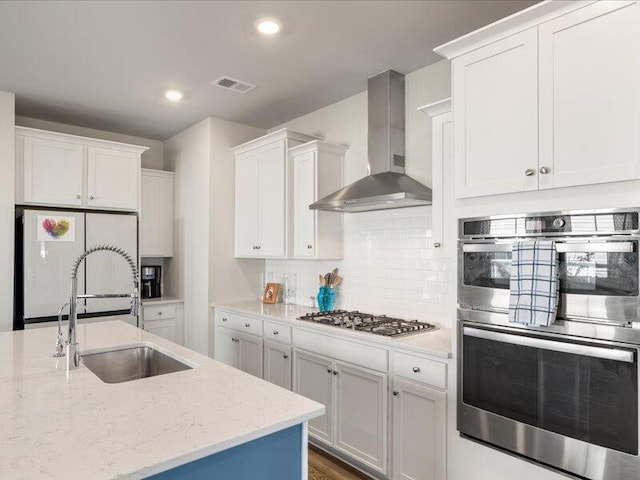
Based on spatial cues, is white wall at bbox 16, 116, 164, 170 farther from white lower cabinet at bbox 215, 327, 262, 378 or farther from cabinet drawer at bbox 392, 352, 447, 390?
cabinet drawer at bbox 392, 352, 447, 390

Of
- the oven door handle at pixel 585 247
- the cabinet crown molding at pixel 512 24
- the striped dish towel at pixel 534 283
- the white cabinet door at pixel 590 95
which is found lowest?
the striped dish towel at pixel 534 283

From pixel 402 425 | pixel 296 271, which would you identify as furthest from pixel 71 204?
pixel 402 425

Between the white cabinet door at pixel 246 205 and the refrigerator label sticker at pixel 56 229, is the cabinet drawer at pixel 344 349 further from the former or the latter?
the refrigerator label sticker at pixel 56 229

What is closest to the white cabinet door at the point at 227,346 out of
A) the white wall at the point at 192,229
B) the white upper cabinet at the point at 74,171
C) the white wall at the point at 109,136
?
the white wall at the point at 192,229

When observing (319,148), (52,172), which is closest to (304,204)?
(319,148)

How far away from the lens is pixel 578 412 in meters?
1.72

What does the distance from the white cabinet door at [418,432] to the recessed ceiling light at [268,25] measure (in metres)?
2.14

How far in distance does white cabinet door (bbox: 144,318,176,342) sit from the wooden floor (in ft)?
6.93

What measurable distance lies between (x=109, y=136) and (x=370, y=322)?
3.56 m

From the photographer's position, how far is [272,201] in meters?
3.87

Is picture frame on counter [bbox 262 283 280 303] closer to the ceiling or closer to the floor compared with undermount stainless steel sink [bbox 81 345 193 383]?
closer to the ceiling

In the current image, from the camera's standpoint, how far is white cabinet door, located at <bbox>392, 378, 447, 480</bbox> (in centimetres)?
226

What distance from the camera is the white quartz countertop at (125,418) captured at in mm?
1079

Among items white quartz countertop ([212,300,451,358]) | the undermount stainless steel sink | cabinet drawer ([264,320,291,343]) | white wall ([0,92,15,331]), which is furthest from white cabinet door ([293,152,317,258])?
white wall ([0,92,15,331])
